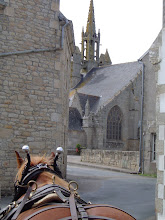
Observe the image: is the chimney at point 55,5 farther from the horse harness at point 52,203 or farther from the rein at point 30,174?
the horse harness at point 52,203

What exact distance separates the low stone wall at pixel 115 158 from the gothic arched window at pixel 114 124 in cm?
1181

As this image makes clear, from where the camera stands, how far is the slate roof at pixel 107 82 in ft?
123

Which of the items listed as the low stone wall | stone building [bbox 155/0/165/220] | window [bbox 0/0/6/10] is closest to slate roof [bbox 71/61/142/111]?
the low stone wall

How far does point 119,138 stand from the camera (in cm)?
3622

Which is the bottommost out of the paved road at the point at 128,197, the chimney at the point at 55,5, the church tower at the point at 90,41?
the paved road at the point at 128,197

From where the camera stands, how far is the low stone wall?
17766 millimetres

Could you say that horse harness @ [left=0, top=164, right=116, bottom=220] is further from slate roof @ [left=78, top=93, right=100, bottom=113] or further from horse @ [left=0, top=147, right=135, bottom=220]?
slate roof @ [left=78, top=93, right=100, bottom=113]

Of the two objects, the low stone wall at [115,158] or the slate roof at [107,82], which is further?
the slate roof at [107,82]

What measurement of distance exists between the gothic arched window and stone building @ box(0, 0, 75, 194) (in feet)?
84.5

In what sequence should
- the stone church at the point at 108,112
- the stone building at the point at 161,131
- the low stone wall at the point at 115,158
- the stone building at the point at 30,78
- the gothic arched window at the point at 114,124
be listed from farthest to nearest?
the gothic arched window at the point at 114,124 < the stone church at the point at 108,112 < the low stone wall at the point at 115,158 < the stone building at the point at 30,78 < the stone building at the point at 161,131

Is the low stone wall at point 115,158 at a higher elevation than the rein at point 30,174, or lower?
lower

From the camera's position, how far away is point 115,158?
65.7 ft

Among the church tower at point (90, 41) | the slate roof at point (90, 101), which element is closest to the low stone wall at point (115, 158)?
the slate roof at point (90, 101)

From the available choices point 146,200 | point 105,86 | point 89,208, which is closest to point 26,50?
point 146,200
